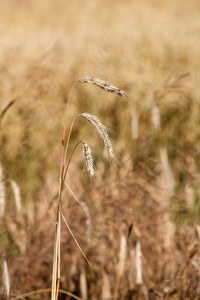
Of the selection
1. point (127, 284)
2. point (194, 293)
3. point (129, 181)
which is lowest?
point (127, 284)

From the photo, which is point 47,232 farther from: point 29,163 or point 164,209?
point 29,163

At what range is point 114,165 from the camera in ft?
2.62

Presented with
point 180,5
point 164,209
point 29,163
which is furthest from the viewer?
point 180,5

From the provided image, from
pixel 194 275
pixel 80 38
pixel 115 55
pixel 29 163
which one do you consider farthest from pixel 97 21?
pixel 194 275

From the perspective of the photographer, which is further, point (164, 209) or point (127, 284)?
point (164, 209)

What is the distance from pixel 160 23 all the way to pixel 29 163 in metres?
5.99

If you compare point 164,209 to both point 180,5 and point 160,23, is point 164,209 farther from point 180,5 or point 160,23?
point 180,5

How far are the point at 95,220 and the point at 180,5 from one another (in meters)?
12.2

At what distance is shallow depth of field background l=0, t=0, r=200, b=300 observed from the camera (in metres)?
1.72

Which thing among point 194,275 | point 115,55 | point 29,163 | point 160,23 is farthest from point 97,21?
point 194,275

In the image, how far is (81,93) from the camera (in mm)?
4461

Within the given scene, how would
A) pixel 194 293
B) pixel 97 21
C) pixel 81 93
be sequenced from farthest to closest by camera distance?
1. pixel 97 21
2. pixel 81 93
3. pixel 194 293

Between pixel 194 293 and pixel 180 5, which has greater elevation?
pixel 180 5

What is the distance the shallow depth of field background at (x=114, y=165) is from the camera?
1725 millimetres
